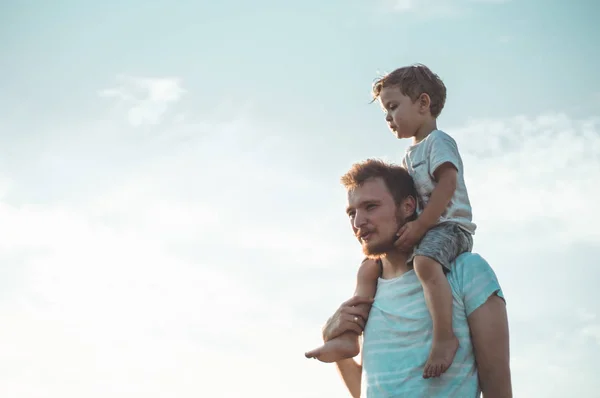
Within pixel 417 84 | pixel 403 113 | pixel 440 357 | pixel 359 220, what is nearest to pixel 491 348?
pixel 440 357

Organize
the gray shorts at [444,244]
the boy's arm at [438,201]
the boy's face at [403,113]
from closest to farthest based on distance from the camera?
the gray shorts at [444,244]
the boy's arm at [438,201]
the boy's face at [403,113]

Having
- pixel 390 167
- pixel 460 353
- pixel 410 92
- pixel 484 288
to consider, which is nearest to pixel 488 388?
pixel 460 353

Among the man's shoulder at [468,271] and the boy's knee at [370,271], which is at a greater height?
the boy's knee at [370,271]

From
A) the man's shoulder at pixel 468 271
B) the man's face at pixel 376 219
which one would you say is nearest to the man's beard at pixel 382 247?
the man's face at pixel 376 219

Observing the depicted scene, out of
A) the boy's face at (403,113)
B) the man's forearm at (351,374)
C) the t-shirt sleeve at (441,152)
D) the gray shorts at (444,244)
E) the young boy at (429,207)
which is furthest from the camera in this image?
the boy's face at (403,113)

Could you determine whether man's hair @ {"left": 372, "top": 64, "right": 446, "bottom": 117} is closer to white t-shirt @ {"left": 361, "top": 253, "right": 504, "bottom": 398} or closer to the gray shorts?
the gray shorts

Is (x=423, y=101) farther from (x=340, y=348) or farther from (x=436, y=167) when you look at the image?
(x=340, y=348)

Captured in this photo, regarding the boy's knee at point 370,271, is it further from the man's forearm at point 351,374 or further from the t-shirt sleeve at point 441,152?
the t-shirt sleeve at point 441,152

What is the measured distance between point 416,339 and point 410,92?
7.28 ft

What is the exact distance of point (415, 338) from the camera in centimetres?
484

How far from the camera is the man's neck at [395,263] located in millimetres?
5223

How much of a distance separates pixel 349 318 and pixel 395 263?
598 mm

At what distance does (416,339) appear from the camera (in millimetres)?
4832

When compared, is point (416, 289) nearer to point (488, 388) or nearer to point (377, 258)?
point (377, 258)
